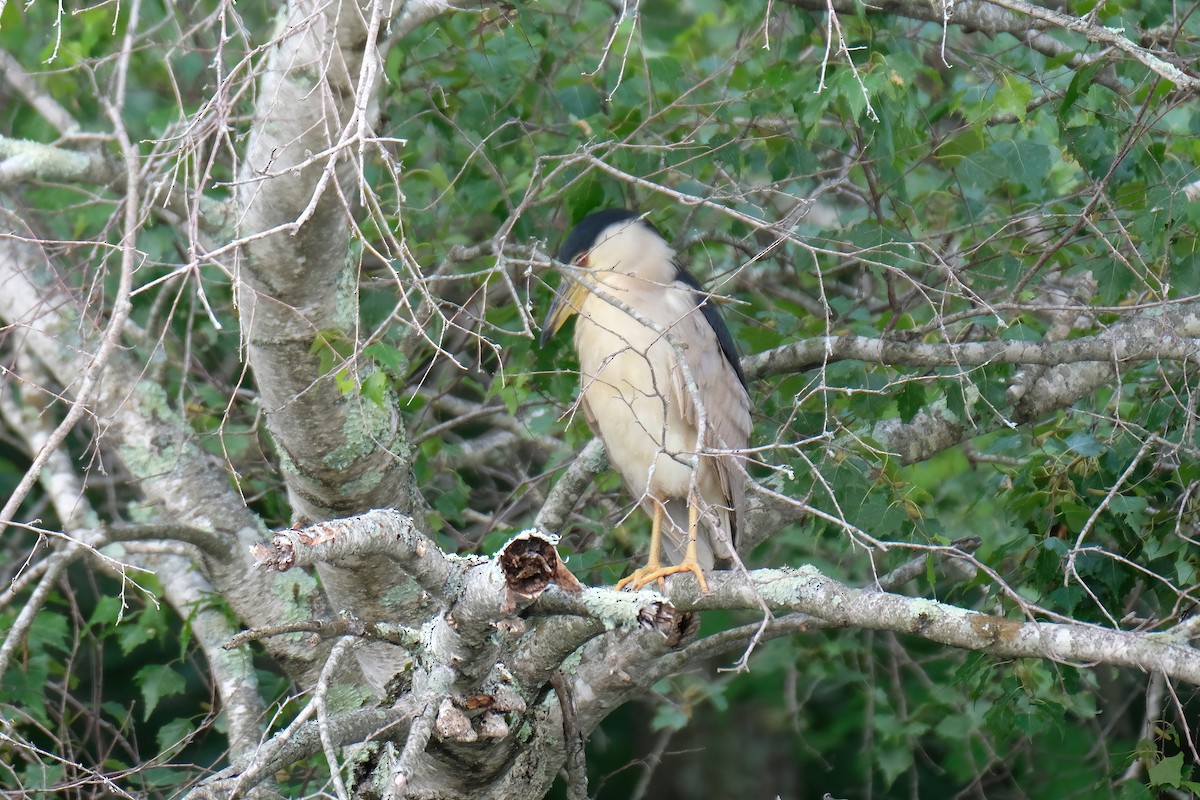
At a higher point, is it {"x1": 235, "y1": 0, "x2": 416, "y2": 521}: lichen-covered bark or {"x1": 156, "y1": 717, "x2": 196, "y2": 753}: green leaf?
{"x1": 235, "y1": 0, "x2": 416, "y2": 521}: lichen-covered bark

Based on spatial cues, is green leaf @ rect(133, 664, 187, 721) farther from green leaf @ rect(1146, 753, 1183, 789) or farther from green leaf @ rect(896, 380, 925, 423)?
green leaf @ rect(1146, 753, 1183, 789)

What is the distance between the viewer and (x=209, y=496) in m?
2.90

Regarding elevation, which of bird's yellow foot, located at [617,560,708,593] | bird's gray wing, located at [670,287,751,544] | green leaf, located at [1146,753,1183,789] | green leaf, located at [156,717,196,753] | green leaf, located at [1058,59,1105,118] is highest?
green leaf, located at [1058,59,1105,118]

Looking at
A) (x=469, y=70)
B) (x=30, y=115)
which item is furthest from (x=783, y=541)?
(x=30, y=115)

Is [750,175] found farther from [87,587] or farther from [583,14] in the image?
[87,587]

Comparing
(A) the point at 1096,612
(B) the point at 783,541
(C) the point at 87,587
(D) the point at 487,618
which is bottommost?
(C) the point at 87,587

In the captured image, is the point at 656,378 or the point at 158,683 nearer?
the point at 656,378

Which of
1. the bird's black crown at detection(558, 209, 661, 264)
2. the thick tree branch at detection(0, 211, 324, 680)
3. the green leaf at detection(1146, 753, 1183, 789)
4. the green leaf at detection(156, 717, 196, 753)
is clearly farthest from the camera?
the bird's black crown at detection(558, 209, 661, 264)

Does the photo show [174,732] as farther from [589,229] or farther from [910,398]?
[910,398]

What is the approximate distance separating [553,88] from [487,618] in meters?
1.87

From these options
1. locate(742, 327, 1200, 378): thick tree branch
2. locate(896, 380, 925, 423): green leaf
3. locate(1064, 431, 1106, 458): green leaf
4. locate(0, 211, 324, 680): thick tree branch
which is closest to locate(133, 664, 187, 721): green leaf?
locate(0, 211, 324, 680): thick tree branch

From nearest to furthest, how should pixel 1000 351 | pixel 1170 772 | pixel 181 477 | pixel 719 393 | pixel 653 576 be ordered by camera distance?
pixel 1170 772 → pixel 1000 351 → pixel 653 576 → pixel 181 477 → pixel 719 393

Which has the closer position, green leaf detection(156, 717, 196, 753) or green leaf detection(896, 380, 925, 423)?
green leaf detection(896, 380, 925, 423)

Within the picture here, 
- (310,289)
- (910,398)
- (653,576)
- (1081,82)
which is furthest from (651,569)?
(1081,82)
